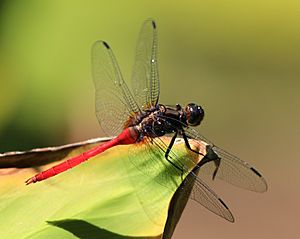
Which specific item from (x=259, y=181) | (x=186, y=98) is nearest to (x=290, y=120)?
(x=186, y=98)

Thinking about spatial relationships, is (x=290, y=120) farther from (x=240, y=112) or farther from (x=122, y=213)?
(x=122, y=213)

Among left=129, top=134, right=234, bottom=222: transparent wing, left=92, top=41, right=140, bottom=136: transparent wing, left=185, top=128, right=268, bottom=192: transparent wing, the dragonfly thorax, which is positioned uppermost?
left=92, top=41, right=140, bottom=136: transparent wing

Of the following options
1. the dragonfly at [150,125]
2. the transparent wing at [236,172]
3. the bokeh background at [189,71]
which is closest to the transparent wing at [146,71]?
the dragonfly at [150,125]

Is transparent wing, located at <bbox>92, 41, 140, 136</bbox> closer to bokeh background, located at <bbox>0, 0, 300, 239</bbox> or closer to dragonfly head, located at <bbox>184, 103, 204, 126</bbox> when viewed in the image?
dragonfly head, located at <bbox>184, 103, 204, 126</bbox>

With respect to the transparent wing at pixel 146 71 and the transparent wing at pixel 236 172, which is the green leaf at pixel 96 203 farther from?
the transparent wing at pixel 146 71

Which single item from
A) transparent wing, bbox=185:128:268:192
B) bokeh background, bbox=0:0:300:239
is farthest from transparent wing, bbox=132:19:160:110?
bokeh background, bbox=0:0:300:239

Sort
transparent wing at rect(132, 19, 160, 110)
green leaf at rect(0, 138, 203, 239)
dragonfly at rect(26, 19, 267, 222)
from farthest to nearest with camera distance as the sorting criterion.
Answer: transparent wing at rect(132, 19, 160, 110), dragonfly at rect(26, 19, 267, 222), green leaf at rect(0, 138, 203, 239)
